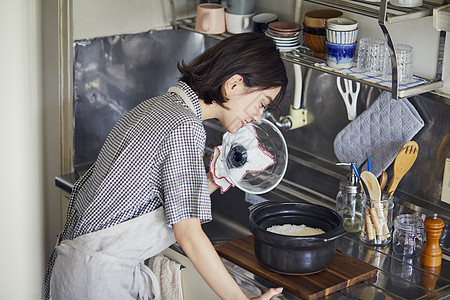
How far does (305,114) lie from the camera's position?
8.24 feet

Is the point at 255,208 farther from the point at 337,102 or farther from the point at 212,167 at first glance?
the point at 337,102

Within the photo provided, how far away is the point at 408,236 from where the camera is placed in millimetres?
2049

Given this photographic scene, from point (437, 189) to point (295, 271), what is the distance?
0.56 meters

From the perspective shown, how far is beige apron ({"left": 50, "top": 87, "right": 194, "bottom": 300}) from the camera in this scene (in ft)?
5.97

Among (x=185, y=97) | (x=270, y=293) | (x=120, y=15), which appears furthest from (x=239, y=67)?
(x=120, y=15)

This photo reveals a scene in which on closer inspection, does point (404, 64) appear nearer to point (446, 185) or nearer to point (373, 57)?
point (373, 57)

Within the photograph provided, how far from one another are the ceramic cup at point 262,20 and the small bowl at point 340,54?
0.38 m

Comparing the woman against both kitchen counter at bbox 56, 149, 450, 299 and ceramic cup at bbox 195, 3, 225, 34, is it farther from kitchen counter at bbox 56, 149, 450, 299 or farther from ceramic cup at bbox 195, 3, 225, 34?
ceramic cup at bbox 195, 3, 225, 34

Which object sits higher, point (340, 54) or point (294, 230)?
point (340, 54)

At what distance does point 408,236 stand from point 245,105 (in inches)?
24.9

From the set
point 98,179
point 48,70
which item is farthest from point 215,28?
point 98,179

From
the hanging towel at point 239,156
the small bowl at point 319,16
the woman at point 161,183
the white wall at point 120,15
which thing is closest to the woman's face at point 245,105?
the woman at point 161,183

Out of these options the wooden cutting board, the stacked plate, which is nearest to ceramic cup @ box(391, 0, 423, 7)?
the stacked plate

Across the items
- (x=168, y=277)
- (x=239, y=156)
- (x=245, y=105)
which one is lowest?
(x=168, y=277)
